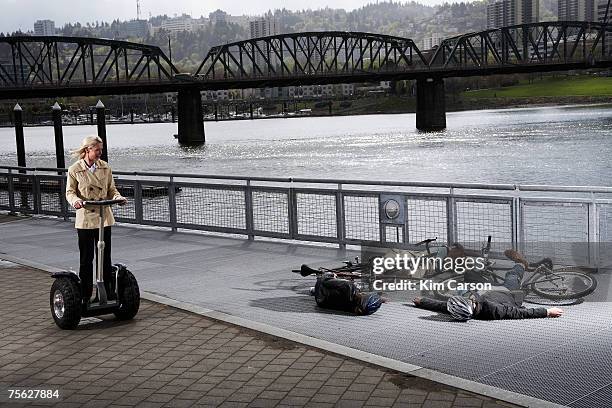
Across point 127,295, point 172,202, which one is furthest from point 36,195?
point 127,295

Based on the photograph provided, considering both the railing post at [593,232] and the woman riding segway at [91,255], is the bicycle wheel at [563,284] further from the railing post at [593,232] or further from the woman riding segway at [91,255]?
the woman riding segway at [91,255]

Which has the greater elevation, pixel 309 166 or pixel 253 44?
pixel 253 44

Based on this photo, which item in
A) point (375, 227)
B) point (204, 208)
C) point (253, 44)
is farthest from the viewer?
point (253, 44)

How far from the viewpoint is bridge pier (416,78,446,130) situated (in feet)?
443

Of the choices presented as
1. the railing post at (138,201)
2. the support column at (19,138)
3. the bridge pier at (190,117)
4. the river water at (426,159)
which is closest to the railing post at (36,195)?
the railing post at (138,201)

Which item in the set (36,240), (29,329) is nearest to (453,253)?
(29,329)

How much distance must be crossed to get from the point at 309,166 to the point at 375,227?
56084mm

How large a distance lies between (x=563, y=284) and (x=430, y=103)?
5036 inches

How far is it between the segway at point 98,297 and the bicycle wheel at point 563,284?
179 inches

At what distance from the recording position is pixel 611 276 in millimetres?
11336

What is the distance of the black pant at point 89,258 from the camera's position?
388 inches

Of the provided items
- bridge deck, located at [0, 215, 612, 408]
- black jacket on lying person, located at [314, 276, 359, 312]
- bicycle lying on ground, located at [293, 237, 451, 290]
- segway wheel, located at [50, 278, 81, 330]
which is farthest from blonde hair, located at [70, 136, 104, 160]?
bicycle lying on ground, located at [293, 237, 451, 290]

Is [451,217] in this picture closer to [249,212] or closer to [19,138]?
[249,212]

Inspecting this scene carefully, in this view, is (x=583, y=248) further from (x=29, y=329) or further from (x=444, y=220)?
(x=29, y=329)
